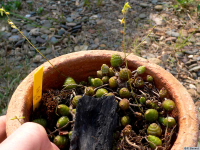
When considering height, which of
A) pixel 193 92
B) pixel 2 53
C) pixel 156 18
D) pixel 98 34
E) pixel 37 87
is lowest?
pixel 193 92

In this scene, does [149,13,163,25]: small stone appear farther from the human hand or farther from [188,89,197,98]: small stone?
the human hand

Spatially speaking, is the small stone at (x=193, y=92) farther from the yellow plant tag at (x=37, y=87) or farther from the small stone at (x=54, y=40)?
the small stone at (x=54, y=40)

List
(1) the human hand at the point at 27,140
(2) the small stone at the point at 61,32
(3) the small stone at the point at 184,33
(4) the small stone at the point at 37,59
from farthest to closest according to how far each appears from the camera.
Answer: (2) the small stone at the point at 61,32 → (3) the small stone at the point at 184,33 → (4) the small stone at the point at 37,59 → (1) the human hand at the point at 27,140

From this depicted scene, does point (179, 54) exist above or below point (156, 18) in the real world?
below

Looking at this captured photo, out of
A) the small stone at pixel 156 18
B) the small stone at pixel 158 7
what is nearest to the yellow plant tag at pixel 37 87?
the small stone at pixel 156 18

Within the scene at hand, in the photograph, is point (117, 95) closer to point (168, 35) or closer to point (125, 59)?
point (125, 59)

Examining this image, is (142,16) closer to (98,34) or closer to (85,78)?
(98,34)

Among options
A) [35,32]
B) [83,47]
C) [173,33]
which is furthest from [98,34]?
[173,33]

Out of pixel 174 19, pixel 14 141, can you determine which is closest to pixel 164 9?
pixel 174 19
